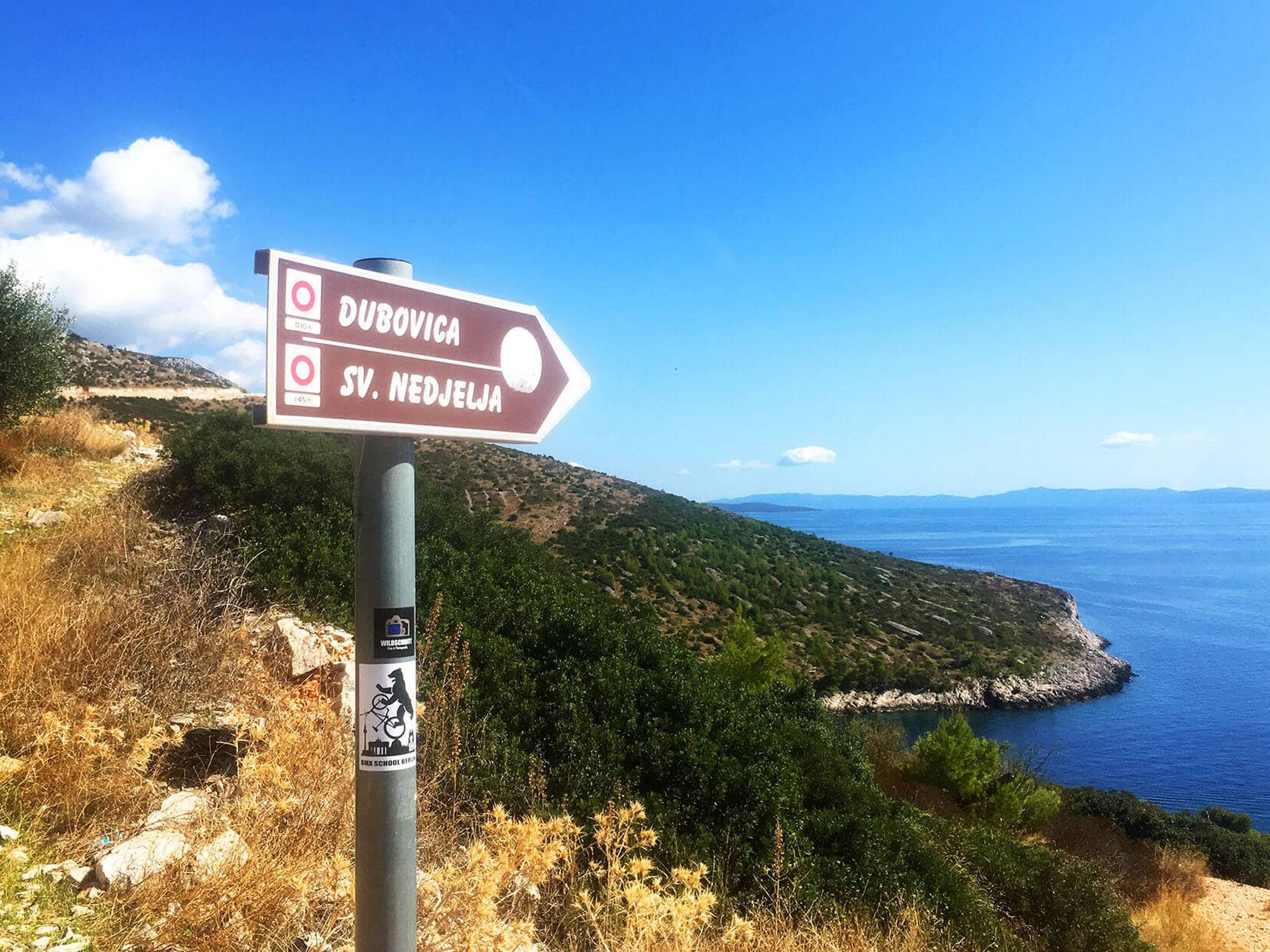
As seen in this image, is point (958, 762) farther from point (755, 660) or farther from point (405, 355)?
point (405, 355)

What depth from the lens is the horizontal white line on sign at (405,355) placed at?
1688 millimetres

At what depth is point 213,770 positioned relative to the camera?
14.9ft

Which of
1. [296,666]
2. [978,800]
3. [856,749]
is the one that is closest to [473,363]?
[296,666]

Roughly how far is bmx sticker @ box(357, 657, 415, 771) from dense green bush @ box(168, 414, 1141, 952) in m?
3.49

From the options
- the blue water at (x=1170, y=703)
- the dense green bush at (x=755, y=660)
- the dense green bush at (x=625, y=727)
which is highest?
the dense green bush at (x=625, y=727)

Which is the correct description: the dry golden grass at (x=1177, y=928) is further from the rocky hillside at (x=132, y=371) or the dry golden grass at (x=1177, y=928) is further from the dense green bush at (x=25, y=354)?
the rocky hillside at (x=132, y=371)

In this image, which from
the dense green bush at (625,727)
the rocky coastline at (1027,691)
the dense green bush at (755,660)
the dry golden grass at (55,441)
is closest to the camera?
the dense green bush at (625,727)

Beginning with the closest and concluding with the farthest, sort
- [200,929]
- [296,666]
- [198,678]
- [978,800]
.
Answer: [200,929] < [198,678] < [296,666] < [978,800]

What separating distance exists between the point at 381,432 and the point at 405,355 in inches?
8.5

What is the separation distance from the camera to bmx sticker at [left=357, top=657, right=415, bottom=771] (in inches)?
70.4

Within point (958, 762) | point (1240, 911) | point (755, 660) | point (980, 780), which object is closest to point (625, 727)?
point (755, 660)

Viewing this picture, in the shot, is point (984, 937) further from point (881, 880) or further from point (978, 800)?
point (978, 800)

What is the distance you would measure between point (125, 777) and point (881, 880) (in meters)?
5.29

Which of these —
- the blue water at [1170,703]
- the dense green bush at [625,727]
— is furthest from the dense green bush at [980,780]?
the dense green bush at [625,727]
